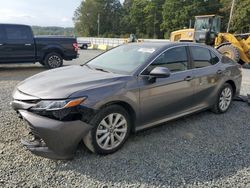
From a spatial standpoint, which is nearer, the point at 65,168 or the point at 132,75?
the point at 65,168

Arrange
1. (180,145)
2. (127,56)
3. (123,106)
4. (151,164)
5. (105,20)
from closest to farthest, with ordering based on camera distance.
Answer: (151,164), (123,106), (180,145), (127,56), (105,20)

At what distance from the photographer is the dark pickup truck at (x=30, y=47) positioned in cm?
1030

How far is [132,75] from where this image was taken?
3.94 metres

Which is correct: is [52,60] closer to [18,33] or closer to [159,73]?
[18,33]

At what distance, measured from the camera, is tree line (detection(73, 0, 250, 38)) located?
45.0m

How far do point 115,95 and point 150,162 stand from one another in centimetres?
99

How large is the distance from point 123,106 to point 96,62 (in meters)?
1.29

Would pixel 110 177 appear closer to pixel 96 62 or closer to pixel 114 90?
pixel 114 90

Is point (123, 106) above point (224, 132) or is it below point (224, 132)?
above

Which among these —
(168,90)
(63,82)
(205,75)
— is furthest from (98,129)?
(205,75)

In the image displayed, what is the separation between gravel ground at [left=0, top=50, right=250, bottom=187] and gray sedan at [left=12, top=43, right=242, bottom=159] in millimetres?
210

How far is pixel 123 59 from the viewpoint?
177 inches

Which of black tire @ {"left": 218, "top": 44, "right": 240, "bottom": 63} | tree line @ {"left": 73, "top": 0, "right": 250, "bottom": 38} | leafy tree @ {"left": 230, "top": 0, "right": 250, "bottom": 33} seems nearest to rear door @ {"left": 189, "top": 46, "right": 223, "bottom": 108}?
black tire @ {"left": 218, "top": 44, "right": 240, "bottom": 63}

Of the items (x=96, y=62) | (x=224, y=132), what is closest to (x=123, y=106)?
(x=96, y=62)
